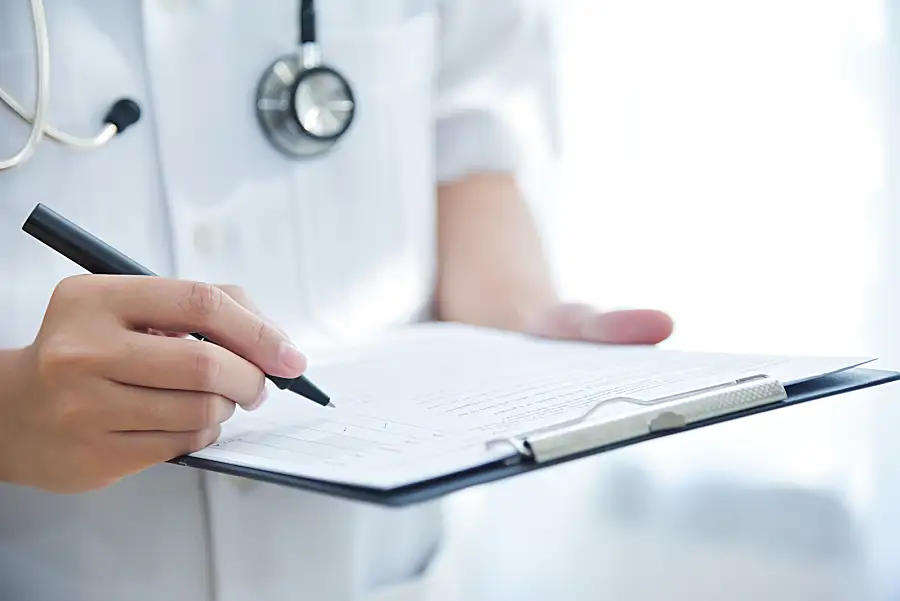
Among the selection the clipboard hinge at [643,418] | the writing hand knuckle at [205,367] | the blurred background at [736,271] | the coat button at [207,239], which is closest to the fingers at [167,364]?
the writing hand knuckle at [205,367]

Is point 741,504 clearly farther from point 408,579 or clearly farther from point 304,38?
point 304,38

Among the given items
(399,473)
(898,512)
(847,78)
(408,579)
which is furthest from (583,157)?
(399,473)

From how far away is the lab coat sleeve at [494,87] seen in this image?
0.85 metres

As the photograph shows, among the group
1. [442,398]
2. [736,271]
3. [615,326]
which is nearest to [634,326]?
[615,326]

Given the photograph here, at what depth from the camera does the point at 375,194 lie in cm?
74

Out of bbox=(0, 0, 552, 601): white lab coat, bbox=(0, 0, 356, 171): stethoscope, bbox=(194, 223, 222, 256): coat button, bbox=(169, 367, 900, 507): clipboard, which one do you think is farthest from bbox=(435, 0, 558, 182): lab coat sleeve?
bbox=(169, 367, 900, 507): clipboard

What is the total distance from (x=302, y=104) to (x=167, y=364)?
32 centimetres

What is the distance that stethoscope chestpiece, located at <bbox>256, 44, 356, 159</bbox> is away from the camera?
2.13ft

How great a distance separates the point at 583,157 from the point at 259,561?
92 cm

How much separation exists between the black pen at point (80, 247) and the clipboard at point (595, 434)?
0.24 feet

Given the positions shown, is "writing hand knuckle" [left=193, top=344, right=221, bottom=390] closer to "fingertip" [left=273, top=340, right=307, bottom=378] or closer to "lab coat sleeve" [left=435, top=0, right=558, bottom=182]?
"fingertip" [left=273, top=340, right=307, bottom=378]

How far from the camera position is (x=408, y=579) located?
25.9 inches

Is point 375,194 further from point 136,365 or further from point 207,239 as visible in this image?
point 136,365

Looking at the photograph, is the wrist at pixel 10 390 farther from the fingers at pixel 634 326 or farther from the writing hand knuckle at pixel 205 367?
the fingers at pixel 634 326
